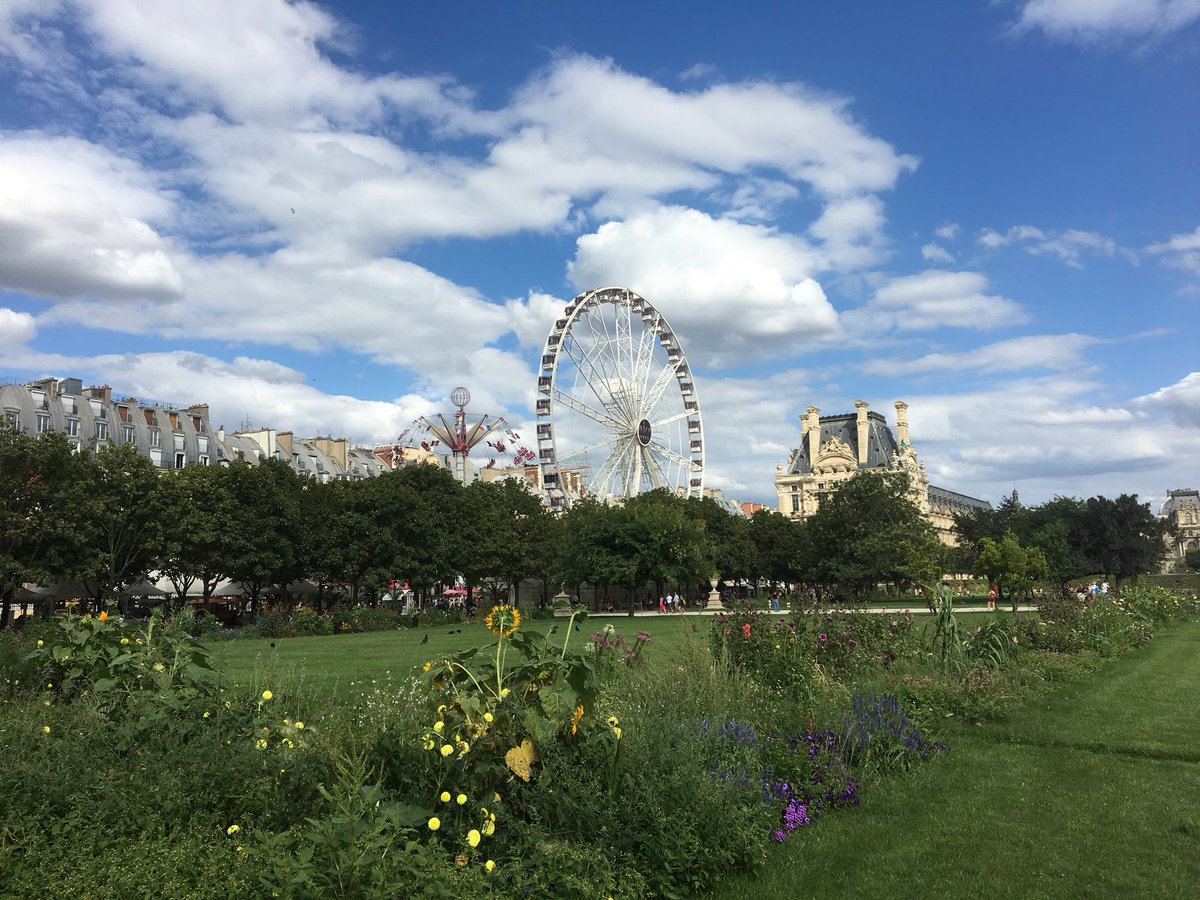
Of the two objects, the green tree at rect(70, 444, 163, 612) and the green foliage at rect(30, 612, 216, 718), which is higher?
the green tree at rect(70, 444, 163, 612)

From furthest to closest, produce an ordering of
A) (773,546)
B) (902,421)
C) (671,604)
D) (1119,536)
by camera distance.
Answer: (902,421)
(773,546)
(1119,536)
(671,604)

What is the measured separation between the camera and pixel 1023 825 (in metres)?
8.02

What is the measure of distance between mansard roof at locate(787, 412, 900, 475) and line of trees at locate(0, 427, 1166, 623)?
58.5m

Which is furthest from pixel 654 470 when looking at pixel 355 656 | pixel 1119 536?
pixel 355 656

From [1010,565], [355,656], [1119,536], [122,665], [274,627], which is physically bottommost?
[355,656]

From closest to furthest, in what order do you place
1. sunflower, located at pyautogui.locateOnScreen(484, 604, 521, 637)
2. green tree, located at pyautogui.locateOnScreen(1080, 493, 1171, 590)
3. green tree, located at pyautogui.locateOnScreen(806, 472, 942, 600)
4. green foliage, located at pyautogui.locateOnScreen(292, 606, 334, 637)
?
sunflower, located at pyautogui.locateOnScreen(484, 604, 521, 637) < green foliage, located at pyautogui.locateOnScreen(292, 606, 334, 637) < green tree, located at pyautogui.locateOnScreen(806, 472, 942, 600) < green tree, located at pyautogui.locateOnScreen(1080, 493, 1171, 590)

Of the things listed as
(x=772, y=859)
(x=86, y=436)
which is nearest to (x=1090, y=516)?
(x=772, y=859)

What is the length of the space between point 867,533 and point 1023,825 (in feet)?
197

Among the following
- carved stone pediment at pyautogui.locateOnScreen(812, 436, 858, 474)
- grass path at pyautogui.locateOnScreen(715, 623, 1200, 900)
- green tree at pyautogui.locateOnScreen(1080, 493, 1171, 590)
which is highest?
carved stone pediment at pyautogui.locateOnScreen(812, 436, 858, 474)

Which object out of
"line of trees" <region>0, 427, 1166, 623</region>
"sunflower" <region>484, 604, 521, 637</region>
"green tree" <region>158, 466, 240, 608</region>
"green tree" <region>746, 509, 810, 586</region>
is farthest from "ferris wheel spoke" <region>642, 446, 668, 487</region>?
"sunflower" <region>484, 604, 521, 637</region>

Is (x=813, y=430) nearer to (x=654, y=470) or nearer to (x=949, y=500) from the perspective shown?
(x=949, y=500)

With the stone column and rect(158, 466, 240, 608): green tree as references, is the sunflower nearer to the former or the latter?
rect(158, 466, 240, 608): green tree

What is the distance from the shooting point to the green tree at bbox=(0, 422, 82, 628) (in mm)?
38781

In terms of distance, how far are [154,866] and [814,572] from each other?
68.7 meters
